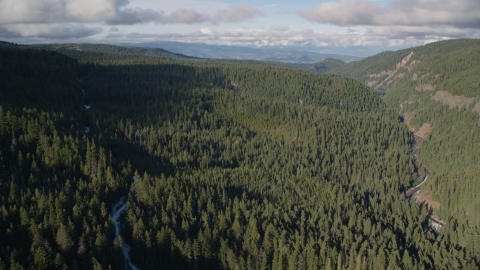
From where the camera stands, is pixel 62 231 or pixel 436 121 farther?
pixel 436 121

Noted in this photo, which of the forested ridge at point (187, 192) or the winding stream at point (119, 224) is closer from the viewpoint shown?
the winding stream at point (119, 224)

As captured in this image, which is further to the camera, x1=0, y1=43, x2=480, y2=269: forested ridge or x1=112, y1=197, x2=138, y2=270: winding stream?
x1=0, y1=43, x2=480, y2=269: forested ridge

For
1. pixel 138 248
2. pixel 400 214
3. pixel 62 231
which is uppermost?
pixel 62 231

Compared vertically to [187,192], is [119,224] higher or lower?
lower

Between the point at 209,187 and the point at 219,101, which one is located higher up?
the point at 219,101

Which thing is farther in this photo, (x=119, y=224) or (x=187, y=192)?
(x=187, y=192)

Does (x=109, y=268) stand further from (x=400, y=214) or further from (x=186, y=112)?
(x=186, y=112)

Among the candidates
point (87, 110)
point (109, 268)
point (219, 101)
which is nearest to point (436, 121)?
point (219, 101)

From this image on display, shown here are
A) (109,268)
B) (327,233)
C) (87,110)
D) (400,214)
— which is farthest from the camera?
(87,110)
